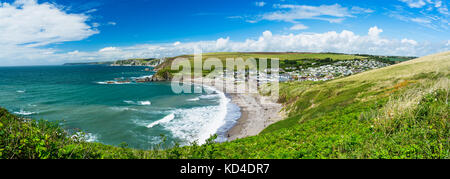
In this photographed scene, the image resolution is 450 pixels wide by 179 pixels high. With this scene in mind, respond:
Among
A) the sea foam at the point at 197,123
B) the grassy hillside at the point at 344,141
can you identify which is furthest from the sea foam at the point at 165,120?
the grassy hillside at the point at 344,141

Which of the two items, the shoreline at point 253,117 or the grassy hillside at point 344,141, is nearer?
the grassy hillside at point 344,141

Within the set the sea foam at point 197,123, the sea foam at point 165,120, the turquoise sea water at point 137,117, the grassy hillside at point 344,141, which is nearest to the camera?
the grassy hillside at point 344,141

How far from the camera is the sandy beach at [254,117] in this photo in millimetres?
29948

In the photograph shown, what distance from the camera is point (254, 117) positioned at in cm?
3778

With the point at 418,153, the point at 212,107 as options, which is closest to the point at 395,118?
the point at 418,153

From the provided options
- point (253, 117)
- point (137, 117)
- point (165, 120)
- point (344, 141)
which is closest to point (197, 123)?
point (165, 120)

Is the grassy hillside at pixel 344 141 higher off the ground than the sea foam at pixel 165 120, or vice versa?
the grassy hillside at pixel 344 141

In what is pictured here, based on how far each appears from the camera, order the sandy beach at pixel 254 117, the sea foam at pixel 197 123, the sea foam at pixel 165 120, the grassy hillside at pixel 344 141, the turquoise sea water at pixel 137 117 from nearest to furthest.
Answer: the grassy hillside at pixel 344 141, the turquoise sea water at pixel 137 117, the sea foam at pixel 197 123, the sandy beach at pixel 254 117, the sea foam at pixel 165 120

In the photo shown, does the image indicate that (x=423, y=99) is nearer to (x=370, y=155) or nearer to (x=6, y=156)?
(x=370, y=155)

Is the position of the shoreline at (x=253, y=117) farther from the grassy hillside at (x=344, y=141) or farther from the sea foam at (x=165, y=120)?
the grassy hillside at (x=344, y=141)

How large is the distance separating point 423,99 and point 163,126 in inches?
1269
